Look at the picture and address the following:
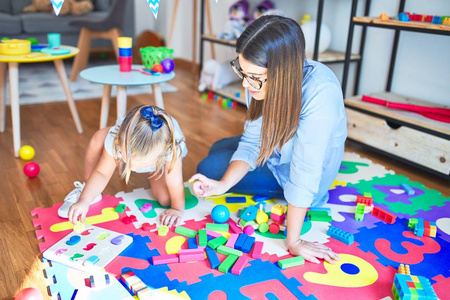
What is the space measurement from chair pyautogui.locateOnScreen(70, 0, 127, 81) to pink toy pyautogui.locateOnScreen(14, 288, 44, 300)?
244cm

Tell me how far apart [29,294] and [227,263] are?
1.59ft

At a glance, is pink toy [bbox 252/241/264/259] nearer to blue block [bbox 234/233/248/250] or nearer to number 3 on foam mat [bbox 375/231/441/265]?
blue block [bbox 234/233/248/250]

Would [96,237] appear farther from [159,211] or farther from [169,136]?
[169,136]

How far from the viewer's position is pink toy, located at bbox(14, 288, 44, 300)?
95 cm

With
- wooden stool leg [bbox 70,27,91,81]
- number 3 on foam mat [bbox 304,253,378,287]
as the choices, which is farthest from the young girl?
wooden stool leg [bbox 70,27,91,81]

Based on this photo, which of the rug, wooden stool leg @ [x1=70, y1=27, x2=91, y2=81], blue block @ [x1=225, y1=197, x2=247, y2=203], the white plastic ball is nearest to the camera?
blue block @ [x1=225, y1=197, x2=247, y2=203]

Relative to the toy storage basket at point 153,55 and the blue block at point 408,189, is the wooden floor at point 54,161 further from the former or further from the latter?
the toy storage basket at point 153,55

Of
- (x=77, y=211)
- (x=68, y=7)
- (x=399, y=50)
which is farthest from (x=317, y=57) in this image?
(x=68, y=7)

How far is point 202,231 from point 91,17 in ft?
9.51

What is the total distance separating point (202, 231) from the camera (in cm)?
128

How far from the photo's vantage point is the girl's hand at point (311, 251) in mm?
1181

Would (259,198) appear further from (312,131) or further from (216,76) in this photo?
(216,76)

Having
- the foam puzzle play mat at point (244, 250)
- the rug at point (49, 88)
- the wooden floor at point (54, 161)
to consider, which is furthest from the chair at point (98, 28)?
the foam puzzle play mat at point (244, 250)

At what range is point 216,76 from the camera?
9.61ft
